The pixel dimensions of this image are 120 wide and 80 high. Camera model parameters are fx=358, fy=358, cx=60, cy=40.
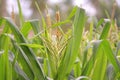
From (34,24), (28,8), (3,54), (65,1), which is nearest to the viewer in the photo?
(3,54)

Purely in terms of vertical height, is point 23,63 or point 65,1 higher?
point 23,63

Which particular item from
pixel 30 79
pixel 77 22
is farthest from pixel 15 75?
pixel 77 22

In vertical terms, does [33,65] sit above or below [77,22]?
below

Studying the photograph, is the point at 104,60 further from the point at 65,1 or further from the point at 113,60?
the point at 65,1

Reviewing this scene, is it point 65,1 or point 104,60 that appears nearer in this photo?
point 104,60

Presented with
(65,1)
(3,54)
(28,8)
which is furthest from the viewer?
(65,1)

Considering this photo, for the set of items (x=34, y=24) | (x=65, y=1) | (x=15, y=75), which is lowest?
(x=65, y=1)

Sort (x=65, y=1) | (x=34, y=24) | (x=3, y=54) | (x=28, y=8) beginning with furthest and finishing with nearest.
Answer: (x=65, y=1), (x=28, y=8), (x=34, y=24), (x=3, y=54)

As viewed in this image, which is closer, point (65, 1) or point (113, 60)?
point (113, 60)

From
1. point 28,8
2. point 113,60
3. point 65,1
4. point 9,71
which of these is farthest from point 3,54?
point 65,1

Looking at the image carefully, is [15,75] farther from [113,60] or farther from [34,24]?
[113,60]
